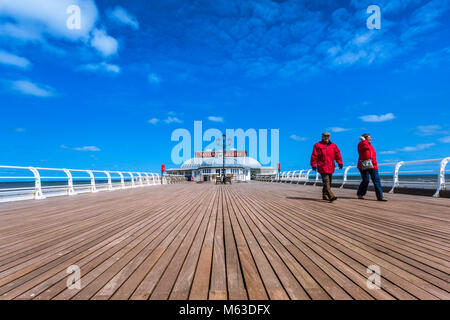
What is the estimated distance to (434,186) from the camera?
6410mm

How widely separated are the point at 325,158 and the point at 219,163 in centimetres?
3727

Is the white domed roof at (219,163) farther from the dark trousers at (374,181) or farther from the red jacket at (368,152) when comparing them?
the red jacket at (368,152)

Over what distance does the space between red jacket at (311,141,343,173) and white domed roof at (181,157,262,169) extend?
34635mm

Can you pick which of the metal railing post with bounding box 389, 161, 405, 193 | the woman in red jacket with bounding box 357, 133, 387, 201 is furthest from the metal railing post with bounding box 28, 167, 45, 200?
the metal railing post with bounding box 389, 161, 405, 193

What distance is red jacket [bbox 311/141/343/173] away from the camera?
18.2 feet

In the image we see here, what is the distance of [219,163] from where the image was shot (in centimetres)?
4266

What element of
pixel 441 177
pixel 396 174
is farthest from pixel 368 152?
pixel 396 174

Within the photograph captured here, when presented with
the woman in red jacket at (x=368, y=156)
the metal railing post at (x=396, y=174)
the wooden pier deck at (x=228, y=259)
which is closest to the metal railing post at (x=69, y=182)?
the wooden pier deck at (x=228, y=259)

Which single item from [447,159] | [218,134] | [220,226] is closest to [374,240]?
[220,226]

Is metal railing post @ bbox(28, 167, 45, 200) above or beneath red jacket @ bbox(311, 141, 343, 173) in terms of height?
beneath

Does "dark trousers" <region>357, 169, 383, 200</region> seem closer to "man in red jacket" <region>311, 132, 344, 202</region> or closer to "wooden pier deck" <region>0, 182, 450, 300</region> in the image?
"man in red jacket" <region>311, 132, 344, 202</region>

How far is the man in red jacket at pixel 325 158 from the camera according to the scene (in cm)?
551

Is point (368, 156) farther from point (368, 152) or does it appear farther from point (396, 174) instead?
point (396, 174)

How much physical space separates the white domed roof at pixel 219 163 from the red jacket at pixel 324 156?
34.6 metres
